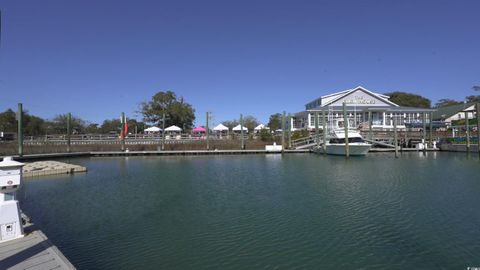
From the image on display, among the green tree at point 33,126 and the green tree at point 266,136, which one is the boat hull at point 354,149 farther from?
the green tree at point 33,126

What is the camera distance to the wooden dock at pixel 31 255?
5.51m

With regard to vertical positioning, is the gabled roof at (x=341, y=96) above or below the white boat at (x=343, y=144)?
above

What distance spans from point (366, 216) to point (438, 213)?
2.85 meters

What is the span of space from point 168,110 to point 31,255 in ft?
229

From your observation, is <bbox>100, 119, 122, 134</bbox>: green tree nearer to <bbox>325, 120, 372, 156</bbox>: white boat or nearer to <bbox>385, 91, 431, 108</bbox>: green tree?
<bbox>325, 120, 372, 156</bbox>: white boat

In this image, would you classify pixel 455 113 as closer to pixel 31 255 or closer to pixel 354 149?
pixel 354 149

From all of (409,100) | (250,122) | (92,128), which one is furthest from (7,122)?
(409,100)

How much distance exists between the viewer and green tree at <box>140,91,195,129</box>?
73.8 m

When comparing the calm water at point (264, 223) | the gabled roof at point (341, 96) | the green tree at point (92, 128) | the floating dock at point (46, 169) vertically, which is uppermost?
the gabled roof at point (341, 96)

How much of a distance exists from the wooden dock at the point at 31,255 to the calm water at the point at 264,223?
4.44 ft

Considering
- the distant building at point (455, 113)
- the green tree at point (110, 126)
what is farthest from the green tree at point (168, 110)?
the distant building at point (455, 113)

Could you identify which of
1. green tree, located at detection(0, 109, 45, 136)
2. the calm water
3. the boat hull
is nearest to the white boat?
the boat hull

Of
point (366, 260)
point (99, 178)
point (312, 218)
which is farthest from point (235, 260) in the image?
point (99, 178)

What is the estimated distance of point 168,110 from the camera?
74000mm
